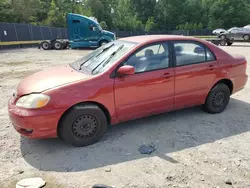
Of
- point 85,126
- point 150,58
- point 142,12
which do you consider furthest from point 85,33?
point 142,12

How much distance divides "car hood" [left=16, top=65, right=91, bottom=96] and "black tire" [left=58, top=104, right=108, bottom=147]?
0.44m

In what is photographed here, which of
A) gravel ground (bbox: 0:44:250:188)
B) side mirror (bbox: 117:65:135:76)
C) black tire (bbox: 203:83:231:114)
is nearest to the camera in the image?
gravel ground (bbox: 0:44:250:188)

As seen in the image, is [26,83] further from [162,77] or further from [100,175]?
[162,77]

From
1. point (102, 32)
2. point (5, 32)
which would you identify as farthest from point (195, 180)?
point (5, 32)

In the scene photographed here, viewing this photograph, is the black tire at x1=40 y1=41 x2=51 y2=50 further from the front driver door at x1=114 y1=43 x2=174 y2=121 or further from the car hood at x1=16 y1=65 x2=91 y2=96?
the front driver door at x1=114 y1=43 x2=174 y2=121

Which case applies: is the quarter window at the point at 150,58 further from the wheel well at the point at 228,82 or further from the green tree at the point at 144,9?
the green tree at the point at 144,9

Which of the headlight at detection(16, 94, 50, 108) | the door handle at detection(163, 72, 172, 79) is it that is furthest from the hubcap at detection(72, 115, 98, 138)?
the door handle at detection(163, 72, 172, 79)

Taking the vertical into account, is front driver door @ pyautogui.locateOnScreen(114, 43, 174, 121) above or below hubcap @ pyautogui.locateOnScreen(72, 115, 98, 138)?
above

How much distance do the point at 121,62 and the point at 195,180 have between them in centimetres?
197

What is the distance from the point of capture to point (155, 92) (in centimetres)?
412

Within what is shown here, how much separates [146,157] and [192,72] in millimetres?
1848

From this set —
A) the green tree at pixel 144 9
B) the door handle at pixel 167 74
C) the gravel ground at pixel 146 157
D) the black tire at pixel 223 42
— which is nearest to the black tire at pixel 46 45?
the black tire at pixel 223 42

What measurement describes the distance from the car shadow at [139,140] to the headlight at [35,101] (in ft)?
2.37

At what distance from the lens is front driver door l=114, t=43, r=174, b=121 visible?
3.86 m
